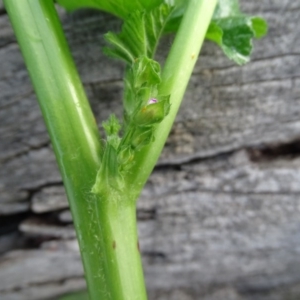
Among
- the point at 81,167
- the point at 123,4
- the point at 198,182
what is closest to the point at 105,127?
the point at 81,167

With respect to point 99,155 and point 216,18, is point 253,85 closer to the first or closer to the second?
point 216,18

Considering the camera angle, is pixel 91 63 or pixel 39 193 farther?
pixel 39 193

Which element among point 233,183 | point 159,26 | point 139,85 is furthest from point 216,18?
point 233,183

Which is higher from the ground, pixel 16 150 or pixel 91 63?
pixel 91 63

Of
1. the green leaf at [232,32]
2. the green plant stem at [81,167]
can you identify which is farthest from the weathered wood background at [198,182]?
the green plant stem at [81,167]

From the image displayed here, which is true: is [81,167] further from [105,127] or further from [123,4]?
[123,4]
